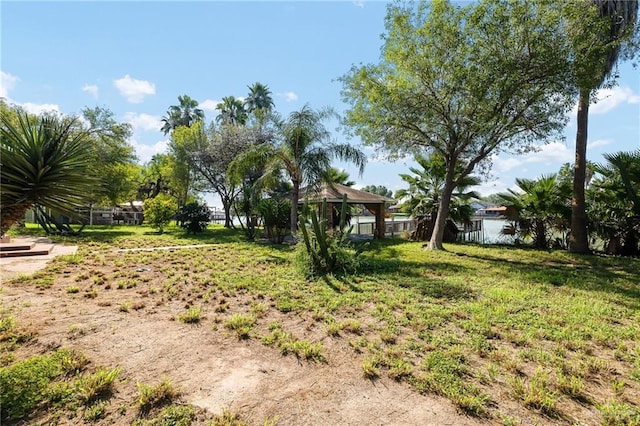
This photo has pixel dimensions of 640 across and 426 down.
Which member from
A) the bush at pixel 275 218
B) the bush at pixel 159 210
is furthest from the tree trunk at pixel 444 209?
the bush at pixel 159 210

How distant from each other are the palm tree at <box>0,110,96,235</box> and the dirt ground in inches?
64.1

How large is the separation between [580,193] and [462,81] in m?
5.63

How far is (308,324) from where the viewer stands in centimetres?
431

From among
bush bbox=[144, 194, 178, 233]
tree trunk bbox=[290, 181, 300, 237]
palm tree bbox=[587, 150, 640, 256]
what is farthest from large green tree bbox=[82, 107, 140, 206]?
palm tree bbox=[587, 150, 640, 256]

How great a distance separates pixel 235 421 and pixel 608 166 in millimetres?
12137

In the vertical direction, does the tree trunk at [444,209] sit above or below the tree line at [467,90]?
below

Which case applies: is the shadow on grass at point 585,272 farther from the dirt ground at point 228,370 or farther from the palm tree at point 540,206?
the dirt ground at point 228,370

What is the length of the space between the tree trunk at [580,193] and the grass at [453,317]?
1755 millimetres

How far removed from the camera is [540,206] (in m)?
11.8

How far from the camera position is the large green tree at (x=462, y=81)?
852cm

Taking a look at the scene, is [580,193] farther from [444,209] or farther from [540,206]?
[444,209]

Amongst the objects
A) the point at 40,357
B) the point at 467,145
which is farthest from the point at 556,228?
the point at 40,357

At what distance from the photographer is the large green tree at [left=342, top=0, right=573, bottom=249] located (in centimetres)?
852

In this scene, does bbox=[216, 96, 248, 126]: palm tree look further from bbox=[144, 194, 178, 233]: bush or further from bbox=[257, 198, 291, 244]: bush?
bbox=[257, 198, 291, 244]: bush
